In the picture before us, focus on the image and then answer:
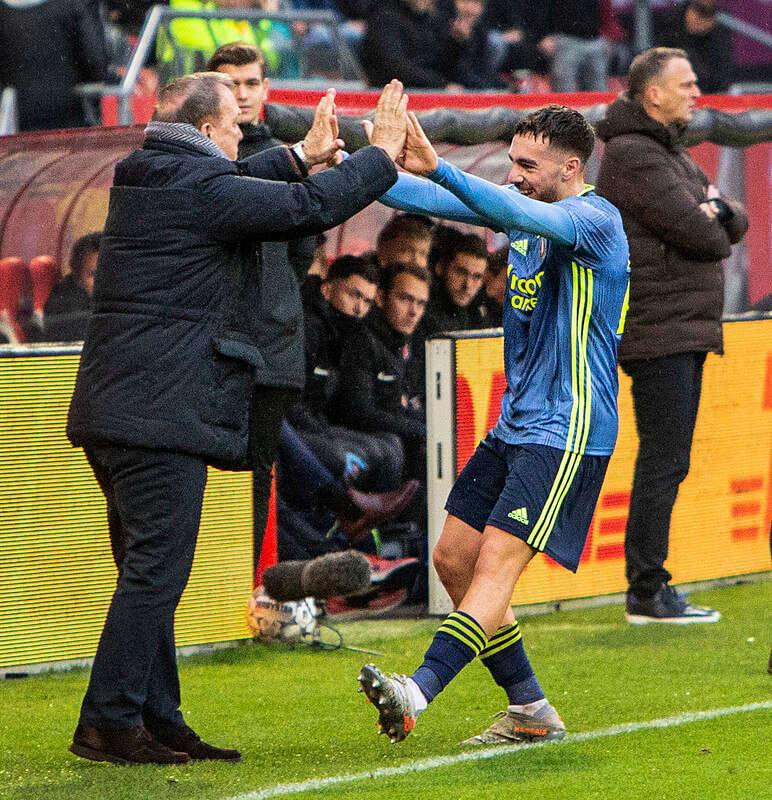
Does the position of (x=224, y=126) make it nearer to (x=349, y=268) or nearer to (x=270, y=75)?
(x=349, y=268)

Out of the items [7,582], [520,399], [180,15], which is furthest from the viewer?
[180,15]

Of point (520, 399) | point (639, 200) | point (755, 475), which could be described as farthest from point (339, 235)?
point (520, 399)

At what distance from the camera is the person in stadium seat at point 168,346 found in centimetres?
445

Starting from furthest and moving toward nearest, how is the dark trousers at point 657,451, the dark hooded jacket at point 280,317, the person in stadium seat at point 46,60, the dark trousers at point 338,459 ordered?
the person in stadium seat at point 46,60 → the dark trousers at point 338,459 → the dark trousers at point 657,451 → the dark hooded jacket at point 280,317

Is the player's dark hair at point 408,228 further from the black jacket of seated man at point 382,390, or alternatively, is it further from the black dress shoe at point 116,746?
the black dress shoe at point 116,746

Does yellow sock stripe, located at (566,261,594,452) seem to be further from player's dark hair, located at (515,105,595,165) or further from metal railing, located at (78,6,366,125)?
metal railing, located at (78,6,366,125)

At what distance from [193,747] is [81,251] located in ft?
11.5

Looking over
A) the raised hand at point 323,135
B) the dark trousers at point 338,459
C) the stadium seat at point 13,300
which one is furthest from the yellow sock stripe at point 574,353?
the stadium seat at point 13,300

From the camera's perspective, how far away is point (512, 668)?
497cm

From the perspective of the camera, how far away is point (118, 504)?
15.1 feet

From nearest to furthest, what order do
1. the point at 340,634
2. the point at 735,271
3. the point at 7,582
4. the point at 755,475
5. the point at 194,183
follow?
the point at 194,183 < the point at 7,582 < the point at 340,634 < the point at 755,475 < the point at 735,271

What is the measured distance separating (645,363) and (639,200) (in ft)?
2.49

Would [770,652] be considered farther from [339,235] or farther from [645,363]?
[339,235]

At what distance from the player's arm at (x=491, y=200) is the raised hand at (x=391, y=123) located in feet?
0.12
